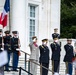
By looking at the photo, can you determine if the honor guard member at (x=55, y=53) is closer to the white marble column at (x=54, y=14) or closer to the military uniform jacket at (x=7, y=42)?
the military uniform jacket at (x=7, y=42)

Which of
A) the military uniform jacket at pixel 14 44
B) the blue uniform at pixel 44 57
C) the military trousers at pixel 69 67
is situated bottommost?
the military trousers at pixel 69 67

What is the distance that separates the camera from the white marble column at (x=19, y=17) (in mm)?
20766

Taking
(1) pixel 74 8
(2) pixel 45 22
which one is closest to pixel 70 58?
(2) pixel 45 22

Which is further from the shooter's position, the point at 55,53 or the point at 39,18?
the point at 39,18

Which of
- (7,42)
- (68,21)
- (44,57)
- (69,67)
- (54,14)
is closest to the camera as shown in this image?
(44,57)

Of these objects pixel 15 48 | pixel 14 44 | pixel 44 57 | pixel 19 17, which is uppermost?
pixel 19 17

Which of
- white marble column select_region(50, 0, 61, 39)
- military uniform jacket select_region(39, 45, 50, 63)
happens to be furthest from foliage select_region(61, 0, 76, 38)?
military uniform jacket select_region(39, 45, 50, 63)

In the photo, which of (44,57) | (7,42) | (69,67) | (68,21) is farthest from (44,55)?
(68,21)

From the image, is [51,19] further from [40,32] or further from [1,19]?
[1,19]

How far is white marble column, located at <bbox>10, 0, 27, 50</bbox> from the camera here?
2077 centimetres

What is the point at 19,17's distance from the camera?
68.4ft

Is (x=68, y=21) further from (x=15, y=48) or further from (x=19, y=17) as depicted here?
(x=15, y=48)

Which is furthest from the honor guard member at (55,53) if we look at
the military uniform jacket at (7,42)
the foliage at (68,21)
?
the foliage at (68,21)

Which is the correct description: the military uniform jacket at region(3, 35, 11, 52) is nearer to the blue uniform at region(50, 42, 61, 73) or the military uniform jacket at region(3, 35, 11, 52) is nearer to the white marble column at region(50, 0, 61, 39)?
the blue uniform at region(50, 42, 61, 73)
